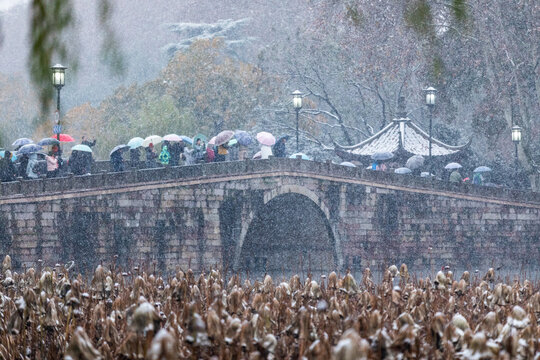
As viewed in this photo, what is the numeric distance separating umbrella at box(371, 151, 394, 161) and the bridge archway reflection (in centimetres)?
335

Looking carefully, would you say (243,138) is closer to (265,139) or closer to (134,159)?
(265,139)

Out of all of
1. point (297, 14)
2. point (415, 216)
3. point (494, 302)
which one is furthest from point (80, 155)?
point (297, 14)

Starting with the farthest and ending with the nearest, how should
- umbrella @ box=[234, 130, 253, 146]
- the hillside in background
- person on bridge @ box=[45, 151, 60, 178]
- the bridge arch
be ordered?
the hillside in background → the bridge arch → umbrella @ box=[234, 130, 253, 146] → person on bridge @ box=[45, 151, 60, 178]

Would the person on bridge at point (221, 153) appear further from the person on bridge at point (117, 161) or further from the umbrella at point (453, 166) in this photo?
the umbrella at point (453, 166)

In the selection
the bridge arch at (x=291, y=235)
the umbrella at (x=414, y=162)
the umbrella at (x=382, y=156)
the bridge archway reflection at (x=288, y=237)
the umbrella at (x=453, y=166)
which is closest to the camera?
the bridge arch at (x=291, y=235)

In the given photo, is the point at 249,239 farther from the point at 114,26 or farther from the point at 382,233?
the point at 114,26

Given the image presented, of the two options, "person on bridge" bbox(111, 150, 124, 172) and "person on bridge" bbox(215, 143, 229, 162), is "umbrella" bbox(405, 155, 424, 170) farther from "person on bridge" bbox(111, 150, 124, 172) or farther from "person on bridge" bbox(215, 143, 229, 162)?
"person on bridge" bbox(111, 150, 124, 172)

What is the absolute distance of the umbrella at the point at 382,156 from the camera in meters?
31.0

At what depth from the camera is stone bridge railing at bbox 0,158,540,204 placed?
68.5 feet

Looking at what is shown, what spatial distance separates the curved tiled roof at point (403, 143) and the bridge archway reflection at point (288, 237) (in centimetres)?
512

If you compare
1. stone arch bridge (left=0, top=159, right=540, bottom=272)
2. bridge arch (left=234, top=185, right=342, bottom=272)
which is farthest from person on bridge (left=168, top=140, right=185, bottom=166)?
bridge arch (left=234, top=185, right=342, bottom=272)

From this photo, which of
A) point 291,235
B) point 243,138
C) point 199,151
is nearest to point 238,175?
point 199,151

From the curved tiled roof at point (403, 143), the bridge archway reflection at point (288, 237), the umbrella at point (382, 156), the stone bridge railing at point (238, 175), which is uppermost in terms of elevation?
the curved tiled roof at point (403, 143)

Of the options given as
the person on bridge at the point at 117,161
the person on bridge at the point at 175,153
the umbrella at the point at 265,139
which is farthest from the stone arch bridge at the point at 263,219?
the person on bridge at the point at 175,153
